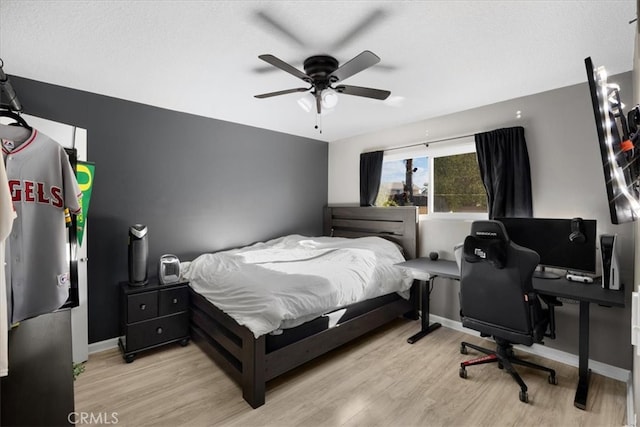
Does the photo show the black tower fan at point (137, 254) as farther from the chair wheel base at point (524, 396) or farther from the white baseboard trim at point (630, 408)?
the white baseboard trim at point (630, 408)

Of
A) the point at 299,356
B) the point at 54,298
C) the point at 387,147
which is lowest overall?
the point at 299,356

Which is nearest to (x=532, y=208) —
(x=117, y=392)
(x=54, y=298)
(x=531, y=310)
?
(x=531, y=310)

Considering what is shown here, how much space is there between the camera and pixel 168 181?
3209mm

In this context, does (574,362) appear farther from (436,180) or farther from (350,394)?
(436,180)

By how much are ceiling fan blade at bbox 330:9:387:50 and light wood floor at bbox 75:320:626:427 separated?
2.42 metres

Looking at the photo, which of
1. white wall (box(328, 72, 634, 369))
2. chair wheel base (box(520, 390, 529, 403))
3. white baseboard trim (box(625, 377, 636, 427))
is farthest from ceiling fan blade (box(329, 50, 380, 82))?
white baseboard trim (box(625, 377, 636, 427))

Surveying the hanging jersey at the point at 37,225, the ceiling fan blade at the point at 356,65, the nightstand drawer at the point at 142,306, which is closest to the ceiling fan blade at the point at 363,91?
the ceiling fan blade at the point at 356,65

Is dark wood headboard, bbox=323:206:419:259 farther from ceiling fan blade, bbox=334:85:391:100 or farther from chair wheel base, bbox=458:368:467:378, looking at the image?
ceiling fan blade, bbox=334:85:391:100

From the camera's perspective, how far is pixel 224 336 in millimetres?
2340

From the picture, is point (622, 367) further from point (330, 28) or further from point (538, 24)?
point (330, 28)

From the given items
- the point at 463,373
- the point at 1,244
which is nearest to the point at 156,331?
the point at 1,244

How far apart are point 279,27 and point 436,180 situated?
257cm

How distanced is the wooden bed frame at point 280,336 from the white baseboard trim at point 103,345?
0.73 m

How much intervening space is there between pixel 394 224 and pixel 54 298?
3.29 meters
